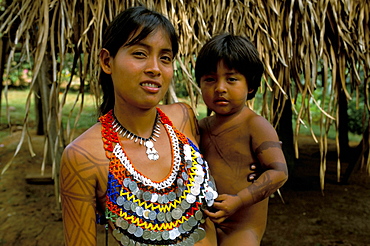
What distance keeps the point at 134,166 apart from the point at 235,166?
447 mm

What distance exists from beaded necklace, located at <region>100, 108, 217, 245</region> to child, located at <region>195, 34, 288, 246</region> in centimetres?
19

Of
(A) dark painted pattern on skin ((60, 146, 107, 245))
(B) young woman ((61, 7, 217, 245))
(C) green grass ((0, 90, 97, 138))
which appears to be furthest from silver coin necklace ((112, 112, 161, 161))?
(C) green grass ((0, 90, 97, 138))

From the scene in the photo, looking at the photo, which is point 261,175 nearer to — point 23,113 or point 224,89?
point 224,89

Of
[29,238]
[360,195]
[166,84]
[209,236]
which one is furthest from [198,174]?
[360,195]

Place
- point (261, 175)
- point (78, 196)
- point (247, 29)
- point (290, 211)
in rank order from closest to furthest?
point (78, 196) < point (261, 175) < point (247, 29) < point (290, 211)

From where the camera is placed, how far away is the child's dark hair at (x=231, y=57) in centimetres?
144

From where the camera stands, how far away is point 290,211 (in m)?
4.42

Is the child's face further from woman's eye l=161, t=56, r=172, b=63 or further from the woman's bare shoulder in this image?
the woman's bare shoulder

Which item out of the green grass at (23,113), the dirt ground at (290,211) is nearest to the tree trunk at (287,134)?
the dirt ground at (290,211)

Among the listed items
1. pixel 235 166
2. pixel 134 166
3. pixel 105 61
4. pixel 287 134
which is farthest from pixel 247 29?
pixel 287 134

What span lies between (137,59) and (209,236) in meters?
0.67

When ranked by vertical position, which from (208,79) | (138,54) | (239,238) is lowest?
(239,238)

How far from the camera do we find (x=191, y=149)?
1.40 m

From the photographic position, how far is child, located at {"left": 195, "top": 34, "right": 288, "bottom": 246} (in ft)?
4.73
